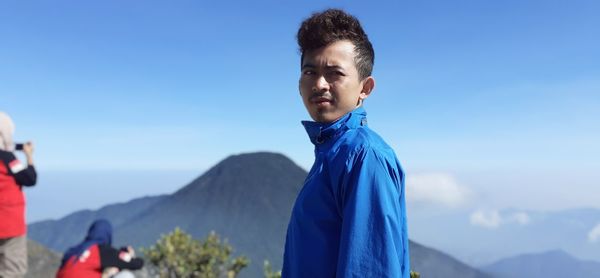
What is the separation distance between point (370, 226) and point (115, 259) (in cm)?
650

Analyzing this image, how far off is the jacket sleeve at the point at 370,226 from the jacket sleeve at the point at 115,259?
20.8 feet

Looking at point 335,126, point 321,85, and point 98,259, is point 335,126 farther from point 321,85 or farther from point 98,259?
point 98,259

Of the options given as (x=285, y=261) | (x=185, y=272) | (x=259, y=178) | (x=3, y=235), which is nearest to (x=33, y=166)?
(x=3, y=235)

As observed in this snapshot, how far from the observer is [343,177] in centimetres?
214

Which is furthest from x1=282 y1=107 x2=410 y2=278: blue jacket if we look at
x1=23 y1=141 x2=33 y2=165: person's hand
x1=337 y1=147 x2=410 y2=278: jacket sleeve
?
x1=23 y1=141 x2=33 y2=165: person's hand

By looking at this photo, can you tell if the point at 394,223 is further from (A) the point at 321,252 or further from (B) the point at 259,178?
(B) the point at 259,178

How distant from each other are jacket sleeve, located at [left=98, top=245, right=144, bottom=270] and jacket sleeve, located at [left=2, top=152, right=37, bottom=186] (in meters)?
1.42

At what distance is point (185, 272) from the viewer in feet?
51.7

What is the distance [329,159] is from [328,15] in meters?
0.78

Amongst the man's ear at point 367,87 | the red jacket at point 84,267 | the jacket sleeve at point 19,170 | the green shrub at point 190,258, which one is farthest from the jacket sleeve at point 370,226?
the green shrub at point 190,258

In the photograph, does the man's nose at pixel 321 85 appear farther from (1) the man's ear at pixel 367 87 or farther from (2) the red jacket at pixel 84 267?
(2) the red jacket at pixel 84 267

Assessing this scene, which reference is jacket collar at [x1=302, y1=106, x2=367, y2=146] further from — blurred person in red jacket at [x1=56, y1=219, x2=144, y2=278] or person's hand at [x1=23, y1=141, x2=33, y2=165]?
person's hand at [x1=23, y1=141, x2=33, y2=165]

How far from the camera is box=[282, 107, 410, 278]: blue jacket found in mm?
2025

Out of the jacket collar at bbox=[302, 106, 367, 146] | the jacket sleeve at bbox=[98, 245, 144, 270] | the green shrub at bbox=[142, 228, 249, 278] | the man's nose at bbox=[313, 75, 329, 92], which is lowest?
the green shrub at bbox=[142, 228, 249, 278]
